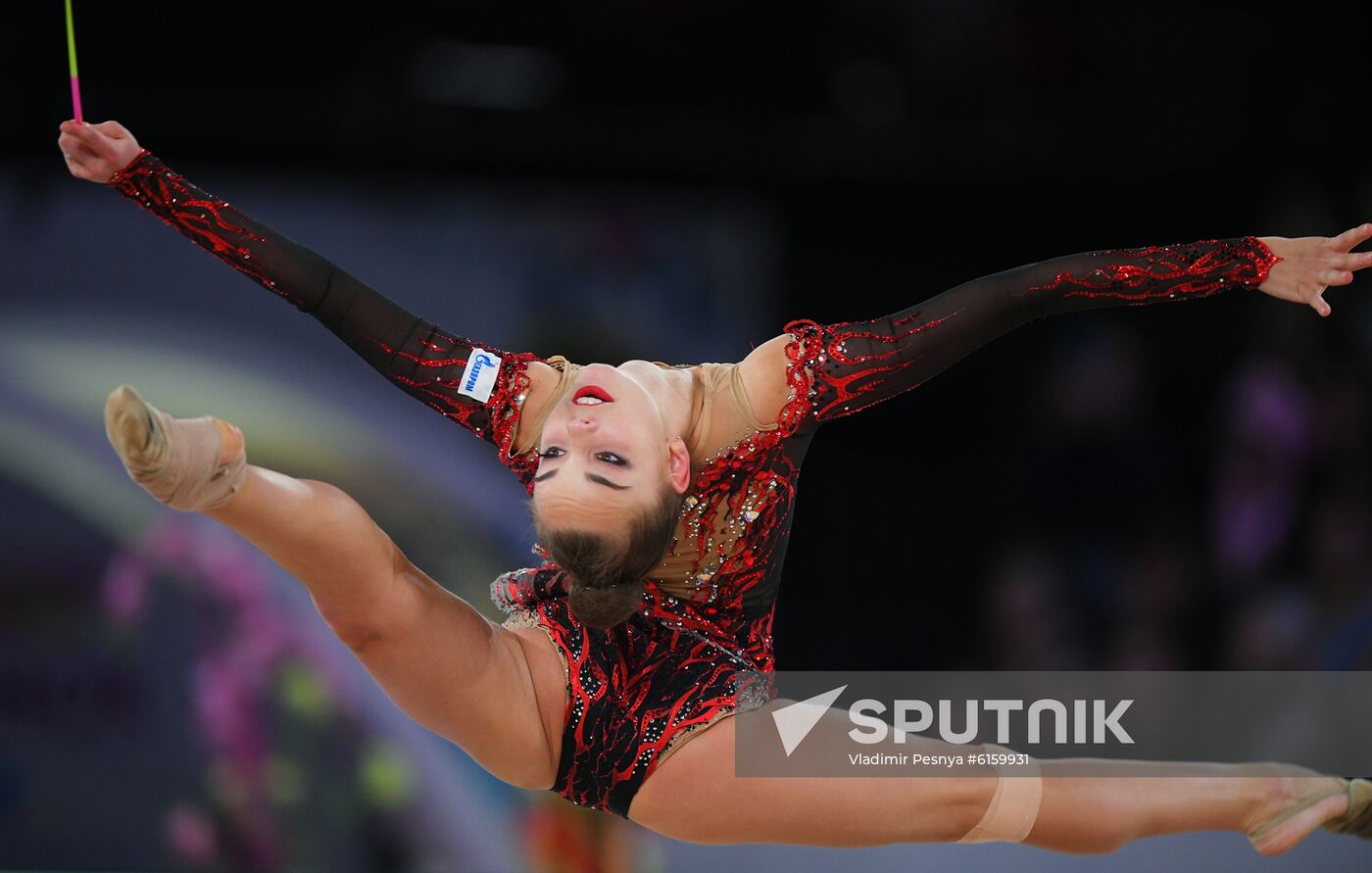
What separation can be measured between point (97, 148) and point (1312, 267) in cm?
188

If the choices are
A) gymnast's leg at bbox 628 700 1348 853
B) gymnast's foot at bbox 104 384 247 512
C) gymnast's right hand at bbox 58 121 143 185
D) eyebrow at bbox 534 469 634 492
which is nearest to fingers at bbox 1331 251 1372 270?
gymnast's leg at bbox 628 700 1348 853

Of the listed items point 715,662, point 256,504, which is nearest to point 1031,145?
point 715,662

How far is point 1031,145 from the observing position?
370 cm

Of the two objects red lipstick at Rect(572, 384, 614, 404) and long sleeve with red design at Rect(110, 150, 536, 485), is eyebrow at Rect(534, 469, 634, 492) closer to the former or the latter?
red lipstick at Rect(572, 384, 614, 404)

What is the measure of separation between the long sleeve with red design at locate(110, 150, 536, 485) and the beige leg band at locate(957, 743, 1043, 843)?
88cm

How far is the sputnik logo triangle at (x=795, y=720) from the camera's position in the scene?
2.17 metres

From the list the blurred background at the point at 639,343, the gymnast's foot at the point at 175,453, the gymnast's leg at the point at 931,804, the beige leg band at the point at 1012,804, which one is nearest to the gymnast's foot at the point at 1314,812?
the gymnast's leg at the point at 931,804

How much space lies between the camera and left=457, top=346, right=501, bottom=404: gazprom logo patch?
2250 millimetres

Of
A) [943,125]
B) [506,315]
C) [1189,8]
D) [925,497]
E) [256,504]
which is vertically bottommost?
[256,504]

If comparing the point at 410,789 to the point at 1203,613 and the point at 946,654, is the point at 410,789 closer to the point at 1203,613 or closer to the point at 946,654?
the point at 946,654

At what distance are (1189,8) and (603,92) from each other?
1542 millimetres

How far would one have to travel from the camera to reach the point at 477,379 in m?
2.25

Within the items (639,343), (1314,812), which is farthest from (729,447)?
(639,343)

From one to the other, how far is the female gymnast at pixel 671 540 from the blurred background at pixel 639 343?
1333 millimetres
